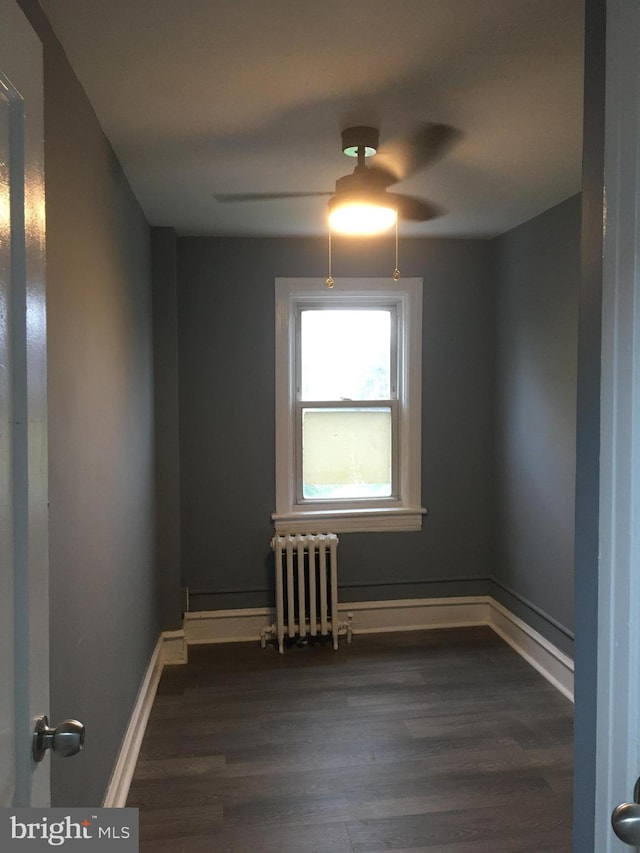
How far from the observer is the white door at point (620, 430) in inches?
38.2

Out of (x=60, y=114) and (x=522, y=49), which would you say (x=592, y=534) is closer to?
(x=522, y=49)

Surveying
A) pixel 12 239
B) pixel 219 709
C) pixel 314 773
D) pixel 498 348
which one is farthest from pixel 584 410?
pixel 498 348

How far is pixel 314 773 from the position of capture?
2.61m

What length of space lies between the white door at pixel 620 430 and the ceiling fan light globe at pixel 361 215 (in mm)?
1515

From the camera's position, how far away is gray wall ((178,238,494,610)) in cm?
393

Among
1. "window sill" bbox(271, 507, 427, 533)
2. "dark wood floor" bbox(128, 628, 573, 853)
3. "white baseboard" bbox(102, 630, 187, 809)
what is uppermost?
"window sill" bbox(271, 507, 427, 533)

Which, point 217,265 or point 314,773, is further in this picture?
point 217,265

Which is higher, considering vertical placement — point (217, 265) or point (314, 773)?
point (217, 265)

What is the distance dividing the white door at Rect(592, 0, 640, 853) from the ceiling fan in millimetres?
1347

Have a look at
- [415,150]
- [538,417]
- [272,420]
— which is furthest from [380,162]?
[272,420]

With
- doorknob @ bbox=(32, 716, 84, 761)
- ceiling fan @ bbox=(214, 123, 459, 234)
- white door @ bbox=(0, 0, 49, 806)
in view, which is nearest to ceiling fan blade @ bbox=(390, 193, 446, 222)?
ceiling fan @ bbox=(214, 123, 459, 234)

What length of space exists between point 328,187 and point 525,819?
2.64 meters

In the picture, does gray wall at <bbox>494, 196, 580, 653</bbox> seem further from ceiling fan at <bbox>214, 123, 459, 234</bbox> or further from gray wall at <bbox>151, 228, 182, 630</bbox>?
gray wall at <bbox>151, 228, 182, 630</bbox>

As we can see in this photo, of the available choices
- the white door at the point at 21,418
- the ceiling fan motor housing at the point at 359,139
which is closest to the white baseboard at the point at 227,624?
the ceiling fan motor housing at the point at 359,139
